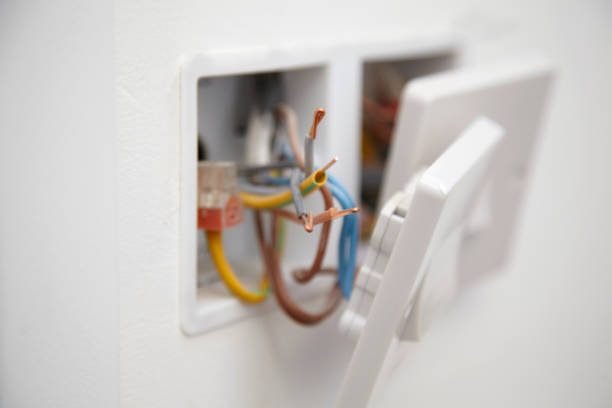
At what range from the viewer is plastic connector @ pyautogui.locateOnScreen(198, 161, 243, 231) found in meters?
0.48

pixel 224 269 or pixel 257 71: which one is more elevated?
pixel 257 71

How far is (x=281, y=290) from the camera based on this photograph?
20.7 inches

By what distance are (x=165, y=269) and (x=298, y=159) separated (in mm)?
125

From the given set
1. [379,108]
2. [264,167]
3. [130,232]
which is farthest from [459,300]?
[130,232]

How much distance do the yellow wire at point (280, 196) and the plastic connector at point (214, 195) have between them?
26 millimetres

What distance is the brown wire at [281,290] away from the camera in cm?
52

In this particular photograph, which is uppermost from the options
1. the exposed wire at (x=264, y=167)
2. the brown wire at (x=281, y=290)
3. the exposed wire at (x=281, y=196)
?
the exposed wire at (x=264, y=167)

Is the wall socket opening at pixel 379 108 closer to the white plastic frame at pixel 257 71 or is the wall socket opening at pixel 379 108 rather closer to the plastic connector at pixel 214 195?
the white plastic frame at pixel 257 71

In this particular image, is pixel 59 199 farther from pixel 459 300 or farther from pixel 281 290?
pixel 459 300

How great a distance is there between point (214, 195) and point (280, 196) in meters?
0.05

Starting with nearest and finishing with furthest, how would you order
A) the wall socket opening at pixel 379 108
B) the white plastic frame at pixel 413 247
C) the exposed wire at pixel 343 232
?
the white plastic frame at pixel 413 247 → the exposed wire at pixel 343 232 → the wall socket opening at pixel 379 108

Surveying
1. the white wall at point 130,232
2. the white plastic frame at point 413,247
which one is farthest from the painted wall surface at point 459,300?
the white plastic frame at point 413,247

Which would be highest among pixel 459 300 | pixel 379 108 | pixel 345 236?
pixel 379 108

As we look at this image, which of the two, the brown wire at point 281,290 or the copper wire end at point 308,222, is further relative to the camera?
the brown wire at point 281,290
